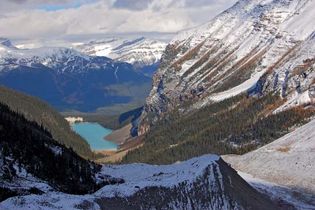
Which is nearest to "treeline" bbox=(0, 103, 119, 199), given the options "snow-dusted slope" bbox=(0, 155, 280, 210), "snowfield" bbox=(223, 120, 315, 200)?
"snow-dusted slope" bbox=(0, 155, 280, 210)

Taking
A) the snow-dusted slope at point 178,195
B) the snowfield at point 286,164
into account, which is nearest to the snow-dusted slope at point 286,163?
the snowfield at point 286,164

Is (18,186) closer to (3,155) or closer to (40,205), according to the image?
(3,155)

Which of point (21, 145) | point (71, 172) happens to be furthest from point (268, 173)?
point (21, 145)

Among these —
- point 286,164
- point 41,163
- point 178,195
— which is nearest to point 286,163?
point 286,164

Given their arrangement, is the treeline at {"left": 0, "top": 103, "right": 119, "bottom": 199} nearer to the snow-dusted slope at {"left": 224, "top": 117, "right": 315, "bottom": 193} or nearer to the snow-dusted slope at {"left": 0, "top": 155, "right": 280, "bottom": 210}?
the snow-dusted slope at {"left": 0, "top": 155, "right": 280, "bottom": 210}

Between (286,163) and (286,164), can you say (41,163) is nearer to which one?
(286,164)

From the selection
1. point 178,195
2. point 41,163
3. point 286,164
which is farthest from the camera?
point 286,164
